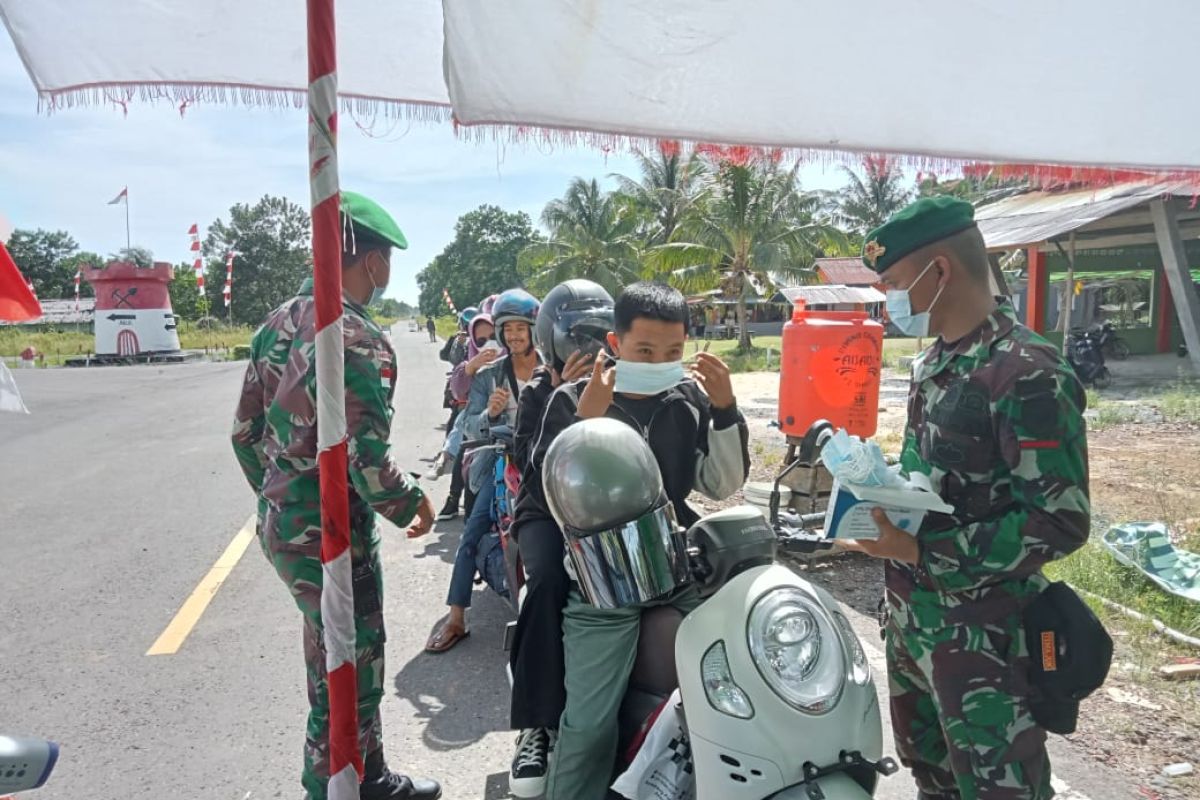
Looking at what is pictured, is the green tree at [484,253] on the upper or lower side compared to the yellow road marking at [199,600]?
upper

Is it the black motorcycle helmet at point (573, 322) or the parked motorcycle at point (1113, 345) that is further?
the parked motorcycle at point (1113, 345)

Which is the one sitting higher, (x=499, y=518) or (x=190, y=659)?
(x=499, y=518)

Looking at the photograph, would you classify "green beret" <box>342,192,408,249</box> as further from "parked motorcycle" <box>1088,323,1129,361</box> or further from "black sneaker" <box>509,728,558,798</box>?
"parked motorcycle" <box>1088,323,1129,361</box>

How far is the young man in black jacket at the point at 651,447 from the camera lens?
2006 millimetres

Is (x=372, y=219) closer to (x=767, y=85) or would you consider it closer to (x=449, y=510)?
(x=767, y=85)

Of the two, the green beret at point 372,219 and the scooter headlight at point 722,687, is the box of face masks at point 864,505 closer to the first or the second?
the scooter headlight at point 722,687

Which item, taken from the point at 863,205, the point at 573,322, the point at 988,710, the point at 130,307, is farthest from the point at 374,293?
the point at 863,205

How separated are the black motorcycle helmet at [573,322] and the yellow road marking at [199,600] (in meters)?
2.75

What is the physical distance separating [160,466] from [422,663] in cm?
660

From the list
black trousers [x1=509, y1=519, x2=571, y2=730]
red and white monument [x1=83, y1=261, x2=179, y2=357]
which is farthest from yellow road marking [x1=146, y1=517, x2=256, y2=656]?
red and white monument [x1=83, y1=261, x2=179, y2=357]

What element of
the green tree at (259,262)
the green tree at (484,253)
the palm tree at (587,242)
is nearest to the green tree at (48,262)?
the green tree at (259,262)

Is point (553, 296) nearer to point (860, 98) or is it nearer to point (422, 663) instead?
point (860, 98)

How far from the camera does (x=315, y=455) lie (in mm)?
2373

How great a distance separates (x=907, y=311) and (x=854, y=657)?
907 millimetres
